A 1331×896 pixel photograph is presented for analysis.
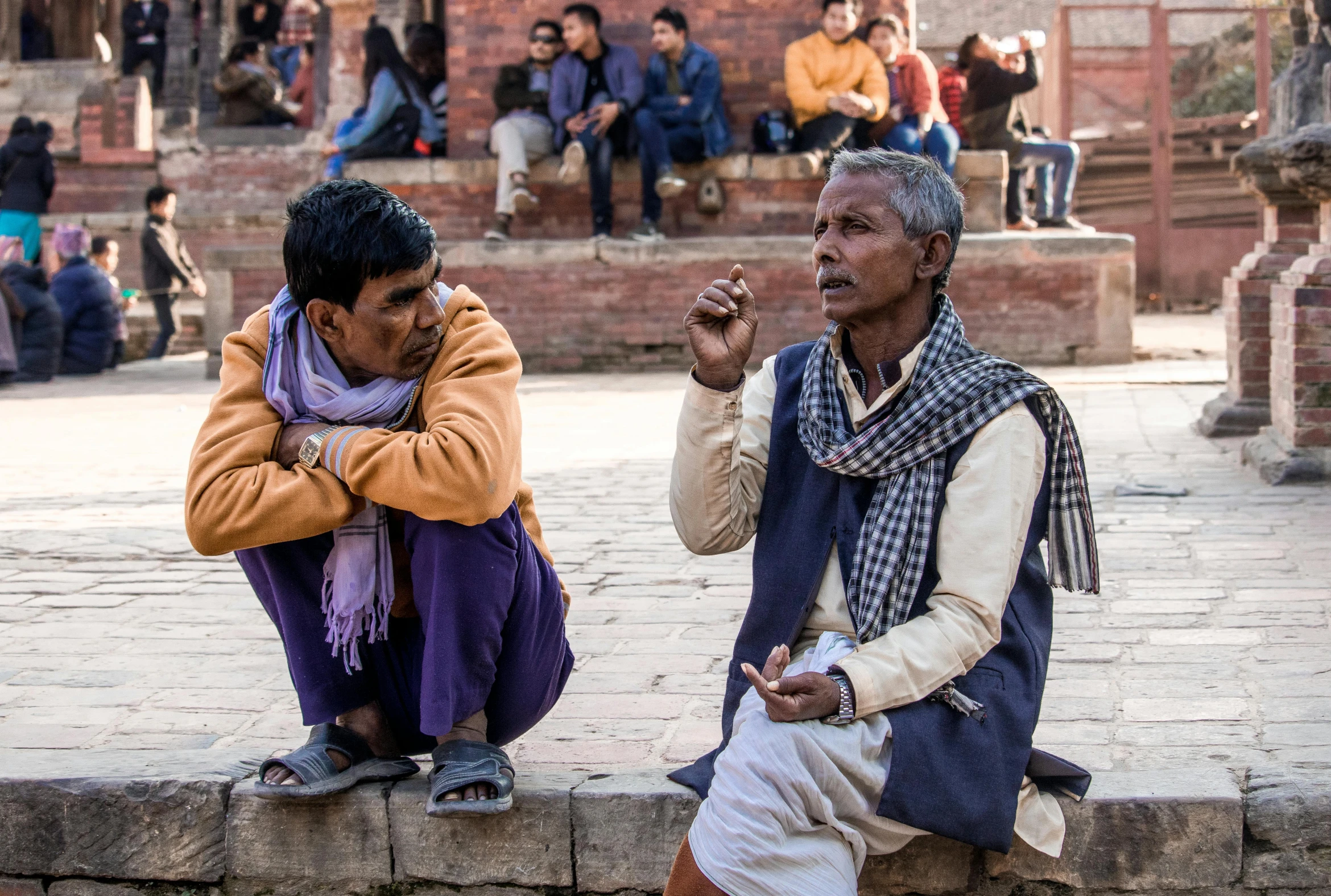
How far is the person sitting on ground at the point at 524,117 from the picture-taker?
39.1 feet

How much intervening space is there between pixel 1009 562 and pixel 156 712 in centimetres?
208

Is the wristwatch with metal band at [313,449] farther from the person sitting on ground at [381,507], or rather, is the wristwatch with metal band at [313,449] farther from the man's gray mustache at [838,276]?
the man's gray mustache at [838,276]

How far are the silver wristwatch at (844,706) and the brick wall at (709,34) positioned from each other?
34.8 feet

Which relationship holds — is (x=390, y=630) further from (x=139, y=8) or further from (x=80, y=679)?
(x=139, y=8)

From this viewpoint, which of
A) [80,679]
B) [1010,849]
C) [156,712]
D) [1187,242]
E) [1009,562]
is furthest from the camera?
[1187,242]

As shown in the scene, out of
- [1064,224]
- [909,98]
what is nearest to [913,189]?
[909,98]

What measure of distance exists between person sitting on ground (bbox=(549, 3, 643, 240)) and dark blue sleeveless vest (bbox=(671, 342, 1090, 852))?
30.4ft

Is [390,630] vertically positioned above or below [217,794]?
above

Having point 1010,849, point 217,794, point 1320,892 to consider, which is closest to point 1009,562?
point 1010,849

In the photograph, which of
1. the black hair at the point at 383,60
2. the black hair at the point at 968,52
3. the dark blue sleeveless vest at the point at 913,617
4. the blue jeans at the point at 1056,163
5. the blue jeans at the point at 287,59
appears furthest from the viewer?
the blue jeans at the point at 287,59

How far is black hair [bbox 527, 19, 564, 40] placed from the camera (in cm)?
1188

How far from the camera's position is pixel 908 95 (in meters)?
11.8

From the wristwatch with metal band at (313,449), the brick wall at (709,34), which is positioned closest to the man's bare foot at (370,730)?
the wristwatch with metal band at (313,449)

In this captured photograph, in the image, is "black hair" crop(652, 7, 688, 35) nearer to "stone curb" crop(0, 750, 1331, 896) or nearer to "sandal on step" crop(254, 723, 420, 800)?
"stone curb" crop(0, 750, 1331, 896)
